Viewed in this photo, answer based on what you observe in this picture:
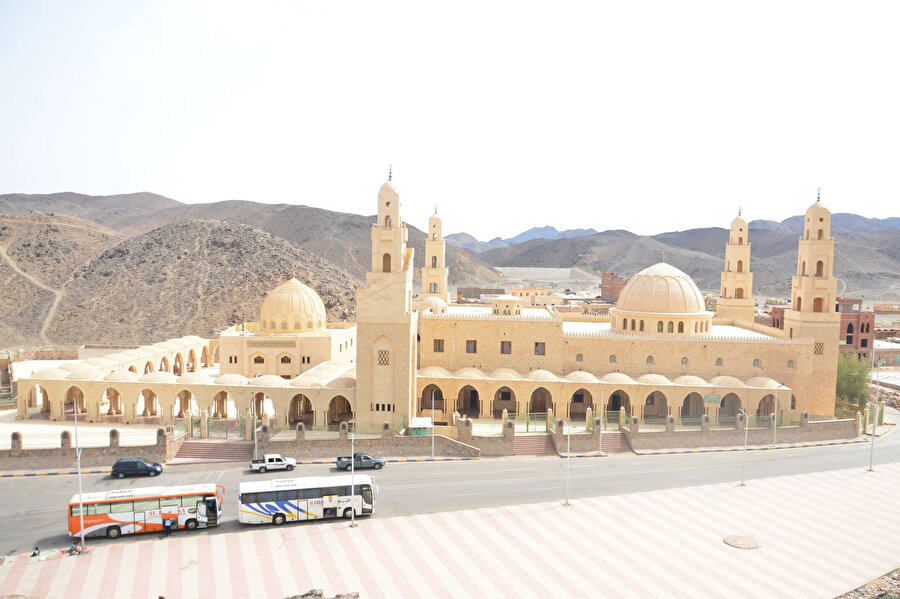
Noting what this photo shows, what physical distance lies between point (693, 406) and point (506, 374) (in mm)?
11117

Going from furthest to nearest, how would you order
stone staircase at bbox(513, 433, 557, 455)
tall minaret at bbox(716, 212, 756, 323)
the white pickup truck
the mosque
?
tall minaret at bbox(716, 212, 756, 323) < the mosque < stone staircase at bbox(513, 433, 557, 455) < the white pickup truck

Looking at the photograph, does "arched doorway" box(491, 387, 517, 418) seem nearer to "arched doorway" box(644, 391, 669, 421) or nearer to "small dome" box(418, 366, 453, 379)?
"small dome" box(418, 366, 453, 379)

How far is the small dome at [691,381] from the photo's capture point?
36.1 metres

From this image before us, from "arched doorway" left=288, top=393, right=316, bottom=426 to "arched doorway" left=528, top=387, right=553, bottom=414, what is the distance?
1280 centimetres

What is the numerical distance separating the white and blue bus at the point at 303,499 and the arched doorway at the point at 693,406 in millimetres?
21664

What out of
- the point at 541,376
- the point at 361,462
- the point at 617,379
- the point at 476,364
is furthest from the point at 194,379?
the point at 617,379

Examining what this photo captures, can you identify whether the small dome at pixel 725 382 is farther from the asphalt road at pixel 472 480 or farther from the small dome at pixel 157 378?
the small dome at pixel 157 378

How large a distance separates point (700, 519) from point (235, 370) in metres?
29.4

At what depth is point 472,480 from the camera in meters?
28.2

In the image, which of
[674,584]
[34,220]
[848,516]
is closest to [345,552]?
[674,584]

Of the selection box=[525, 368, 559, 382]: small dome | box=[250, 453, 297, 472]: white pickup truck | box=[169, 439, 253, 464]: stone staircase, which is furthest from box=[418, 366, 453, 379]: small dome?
box=[169, 439, 253, 464]: stone staircase

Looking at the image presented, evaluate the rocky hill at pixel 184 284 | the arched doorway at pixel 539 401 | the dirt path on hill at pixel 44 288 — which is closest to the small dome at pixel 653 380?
the arched doorway at pixel 539 401

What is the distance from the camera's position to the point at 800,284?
3953cm

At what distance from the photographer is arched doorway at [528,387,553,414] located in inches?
1508
